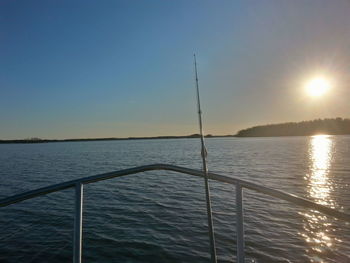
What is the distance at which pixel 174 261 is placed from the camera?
688 cm

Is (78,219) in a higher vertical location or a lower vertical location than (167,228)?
higher

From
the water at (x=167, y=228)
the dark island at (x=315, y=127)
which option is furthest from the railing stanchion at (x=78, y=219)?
the dark island at (x=315, y=127)

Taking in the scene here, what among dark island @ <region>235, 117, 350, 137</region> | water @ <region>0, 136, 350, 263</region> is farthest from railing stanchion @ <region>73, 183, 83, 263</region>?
dark island @ <region>235, 117, 350, 137</region>

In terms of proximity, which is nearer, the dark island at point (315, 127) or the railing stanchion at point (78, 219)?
the railing stanchion at point (78, 219)

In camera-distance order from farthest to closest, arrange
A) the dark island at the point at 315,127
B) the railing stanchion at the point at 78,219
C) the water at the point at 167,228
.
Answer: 1. the dark island at the point at 315,127
2. the water at the point at 167,228
3. the railing stanchion at the point at 78,219

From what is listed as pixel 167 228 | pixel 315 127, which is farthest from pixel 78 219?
pixel 315 127

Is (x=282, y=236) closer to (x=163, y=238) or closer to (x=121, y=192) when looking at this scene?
(x=163, y=238)

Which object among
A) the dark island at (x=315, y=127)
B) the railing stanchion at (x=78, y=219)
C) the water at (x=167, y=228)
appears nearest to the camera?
the railing stanchion at (x=78, y=219)

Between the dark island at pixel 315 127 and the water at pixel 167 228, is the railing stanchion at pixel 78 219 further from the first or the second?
the dark island at pixel 315 127

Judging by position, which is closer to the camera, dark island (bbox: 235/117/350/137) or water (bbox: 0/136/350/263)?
water (bbox: 0/136/350/263)

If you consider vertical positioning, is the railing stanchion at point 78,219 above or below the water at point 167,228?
above

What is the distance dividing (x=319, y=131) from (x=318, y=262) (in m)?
159

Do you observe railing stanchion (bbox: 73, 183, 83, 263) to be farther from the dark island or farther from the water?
the dark island

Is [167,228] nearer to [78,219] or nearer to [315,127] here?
[78,219]
